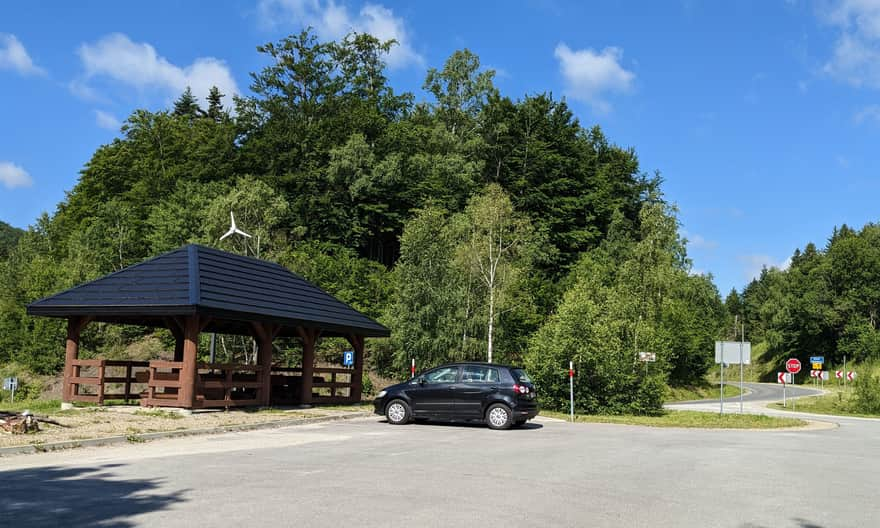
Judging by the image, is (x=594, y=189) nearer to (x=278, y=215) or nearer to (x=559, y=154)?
(x=559, y=154)

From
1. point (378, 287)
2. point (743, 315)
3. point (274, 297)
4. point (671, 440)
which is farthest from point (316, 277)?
point (743, 315)

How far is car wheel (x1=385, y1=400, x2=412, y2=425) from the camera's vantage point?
1862cm

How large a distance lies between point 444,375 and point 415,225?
19.8 metres

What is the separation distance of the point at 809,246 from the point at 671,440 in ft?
411

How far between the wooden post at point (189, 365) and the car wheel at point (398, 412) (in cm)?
486

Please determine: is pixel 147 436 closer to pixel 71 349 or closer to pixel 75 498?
pixel 75 498

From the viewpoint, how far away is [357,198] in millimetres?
55188

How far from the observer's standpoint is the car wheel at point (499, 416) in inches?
699

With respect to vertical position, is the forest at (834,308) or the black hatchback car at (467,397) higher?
the forest at (834,308)

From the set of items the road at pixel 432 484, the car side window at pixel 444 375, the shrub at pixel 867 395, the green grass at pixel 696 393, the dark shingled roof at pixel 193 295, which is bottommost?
the green grass at pixel 696 393

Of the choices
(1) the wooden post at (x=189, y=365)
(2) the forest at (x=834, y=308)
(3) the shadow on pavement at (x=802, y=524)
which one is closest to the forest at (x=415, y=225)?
(2) the forest at (x=834, y=308)

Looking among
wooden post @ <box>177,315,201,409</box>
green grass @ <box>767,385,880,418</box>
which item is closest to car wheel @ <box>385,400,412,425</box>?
wooden post @ <box>177,315,201,409</box>

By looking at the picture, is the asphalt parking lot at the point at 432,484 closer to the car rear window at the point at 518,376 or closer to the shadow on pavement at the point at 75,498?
the shadow on pavement at the point at 75,498

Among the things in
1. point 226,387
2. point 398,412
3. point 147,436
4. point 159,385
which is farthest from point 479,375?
point 159,385
